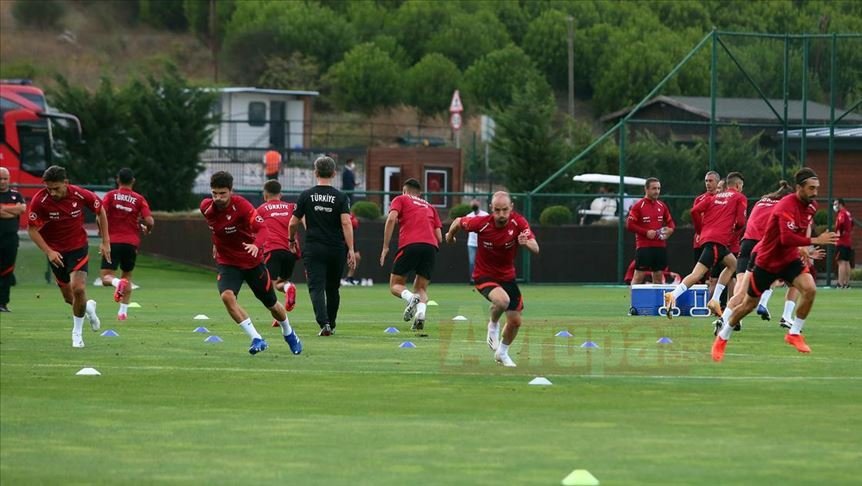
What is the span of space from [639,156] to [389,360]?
2585cm

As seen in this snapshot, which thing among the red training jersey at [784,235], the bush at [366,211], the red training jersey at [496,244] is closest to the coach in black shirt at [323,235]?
the red training jersey at [496,244]

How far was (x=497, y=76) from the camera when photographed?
91750mm

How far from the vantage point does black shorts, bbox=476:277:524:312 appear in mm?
15109

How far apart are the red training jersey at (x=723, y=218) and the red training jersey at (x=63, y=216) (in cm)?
869

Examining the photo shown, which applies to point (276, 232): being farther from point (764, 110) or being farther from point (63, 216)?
point (764, 110)

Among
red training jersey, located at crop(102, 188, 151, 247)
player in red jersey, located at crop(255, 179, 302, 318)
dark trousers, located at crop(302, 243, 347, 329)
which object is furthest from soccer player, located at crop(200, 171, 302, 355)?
red training jersey, located at crop(102, 188, 151, 247)

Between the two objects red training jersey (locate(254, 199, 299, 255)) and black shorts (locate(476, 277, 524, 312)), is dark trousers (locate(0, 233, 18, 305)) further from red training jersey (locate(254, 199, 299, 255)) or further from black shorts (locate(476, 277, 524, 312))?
black shorts (locate(476, 277, 524, 312))

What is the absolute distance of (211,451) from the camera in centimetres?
1013

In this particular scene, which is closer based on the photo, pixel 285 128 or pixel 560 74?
pixel 285 128

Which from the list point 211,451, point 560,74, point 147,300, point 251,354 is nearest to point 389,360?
point 251,354

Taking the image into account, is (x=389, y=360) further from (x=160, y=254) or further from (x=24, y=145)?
(x=24, y=145)

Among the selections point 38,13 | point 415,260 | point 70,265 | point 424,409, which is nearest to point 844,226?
point 415,260

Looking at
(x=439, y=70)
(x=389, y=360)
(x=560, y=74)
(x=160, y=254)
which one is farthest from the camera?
(x=560, y=74)

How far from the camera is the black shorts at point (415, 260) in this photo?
21031mm
